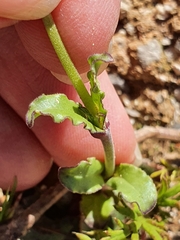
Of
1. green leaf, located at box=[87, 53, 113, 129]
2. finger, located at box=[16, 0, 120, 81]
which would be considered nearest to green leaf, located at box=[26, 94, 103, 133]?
green leaf, located at box=[87, 53, 113, 129]

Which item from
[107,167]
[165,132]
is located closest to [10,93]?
[107,167]

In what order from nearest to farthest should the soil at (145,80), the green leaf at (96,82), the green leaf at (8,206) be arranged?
the green leaf at (96,82) → the green leaf at (8,206) → the soil at (145,80)

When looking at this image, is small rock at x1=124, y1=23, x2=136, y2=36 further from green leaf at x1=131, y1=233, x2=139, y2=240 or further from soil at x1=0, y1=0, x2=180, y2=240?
green leaf at x1=131, y1=233, x2=139, y2=240

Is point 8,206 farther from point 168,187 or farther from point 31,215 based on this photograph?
point 168,187

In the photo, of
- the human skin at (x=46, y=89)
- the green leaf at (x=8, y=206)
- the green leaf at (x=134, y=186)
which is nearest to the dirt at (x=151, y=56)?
the human skin at (x=46, y=89)

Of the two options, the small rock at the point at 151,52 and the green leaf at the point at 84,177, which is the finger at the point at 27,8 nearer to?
the green leaf at the point at 84,177

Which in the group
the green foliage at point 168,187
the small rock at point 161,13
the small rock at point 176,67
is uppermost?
the small rock at point 161,13

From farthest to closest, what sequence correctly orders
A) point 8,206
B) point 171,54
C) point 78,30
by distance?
point 171,54 → point 8,206 → point 78,30

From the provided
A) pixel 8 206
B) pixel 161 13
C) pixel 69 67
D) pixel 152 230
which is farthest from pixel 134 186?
pixel 161 13
